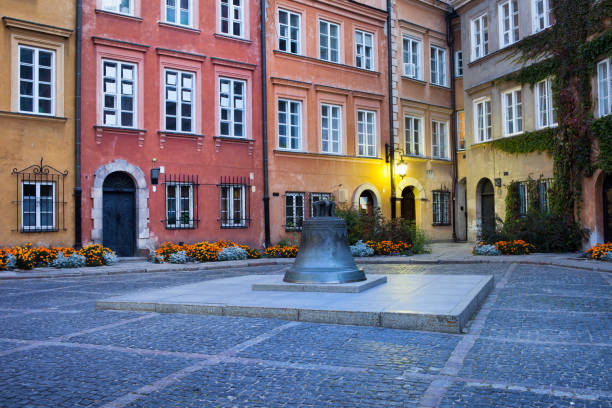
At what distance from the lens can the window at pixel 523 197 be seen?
20.9 metres

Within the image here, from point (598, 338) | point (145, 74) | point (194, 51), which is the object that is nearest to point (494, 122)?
point (194, 51)

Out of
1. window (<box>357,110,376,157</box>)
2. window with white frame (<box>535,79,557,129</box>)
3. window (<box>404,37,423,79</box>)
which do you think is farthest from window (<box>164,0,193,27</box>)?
window with white frame (<box>535,79,557,129</box>)

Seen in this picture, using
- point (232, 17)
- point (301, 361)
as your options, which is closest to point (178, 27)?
point (232, 17)

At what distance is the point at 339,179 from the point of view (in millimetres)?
24016

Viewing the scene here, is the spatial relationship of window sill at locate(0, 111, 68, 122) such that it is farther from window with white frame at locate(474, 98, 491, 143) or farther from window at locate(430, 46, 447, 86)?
window at locate(430, 46, 447, 86)

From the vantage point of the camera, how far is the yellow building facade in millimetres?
16406

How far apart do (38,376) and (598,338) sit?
18.2ft

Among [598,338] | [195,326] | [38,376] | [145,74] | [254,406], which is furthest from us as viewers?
[145,74]

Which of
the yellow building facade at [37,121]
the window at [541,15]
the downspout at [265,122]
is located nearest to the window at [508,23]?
the window at [541,15]

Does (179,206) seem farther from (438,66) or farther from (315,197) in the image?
(438,66)

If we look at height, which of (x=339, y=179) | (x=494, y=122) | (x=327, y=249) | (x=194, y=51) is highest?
(x=194, y=51)

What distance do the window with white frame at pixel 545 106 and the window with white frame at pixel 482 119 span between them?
3.01 meters

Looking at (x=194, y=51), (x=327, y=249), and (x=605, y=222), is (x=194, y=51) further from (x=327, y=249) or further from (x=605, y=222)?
(x=605, y=222)

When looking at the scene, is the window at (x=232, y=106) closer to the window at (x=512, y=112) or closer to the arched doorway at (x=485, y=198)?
the window at (x=512, y=112)
